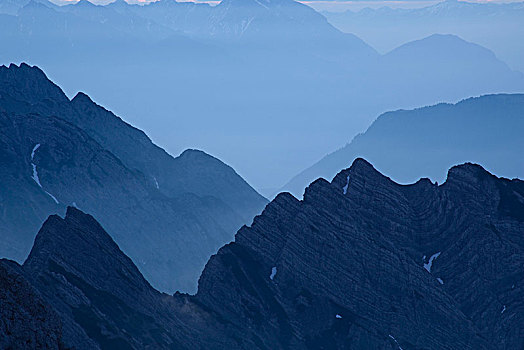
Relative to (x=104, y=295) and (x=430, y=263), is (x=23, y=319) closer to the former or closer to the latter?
(x=104, y=295)

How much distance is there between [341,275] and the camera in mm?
120250

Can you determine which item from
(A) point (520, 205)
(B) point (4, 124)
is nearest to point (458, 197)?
(A) point (520, 205)

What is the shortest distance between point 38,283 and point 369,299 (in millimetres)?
45263

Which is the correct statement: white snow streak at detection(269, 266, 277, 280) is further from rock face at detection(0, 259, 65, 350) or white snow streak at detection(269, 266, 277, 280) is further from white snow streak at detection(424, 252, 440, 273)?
rock face at detection(0, 259, 65, 350)

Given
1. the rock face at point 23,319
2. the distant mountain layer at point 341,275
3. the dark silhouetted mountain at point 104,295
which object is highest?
the distant mountain layer at point 341,275

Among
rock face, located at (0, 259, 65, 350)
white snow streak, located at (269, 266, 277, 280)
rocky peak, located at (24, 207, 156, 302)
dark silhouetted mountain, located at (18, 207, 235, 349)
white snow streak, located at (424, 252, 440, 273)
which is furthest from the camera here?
white snow streak, located at (424, 252, 440, 273)

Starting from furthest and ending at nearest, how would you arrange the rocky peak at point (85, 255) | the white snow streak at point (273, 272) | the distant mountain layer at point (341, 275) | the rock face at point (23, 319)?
the white snow streak at point (273, 272)
the distant mountain layer at point (341, 275)
the rocky peak at point (85, 255)
the rock face at point (23, 319)

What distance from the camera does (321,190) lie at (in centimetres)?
12875

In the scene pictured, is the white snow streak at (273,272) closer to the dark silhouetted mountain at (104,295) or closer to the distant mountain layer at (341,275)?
the distant mountain layer at (341,275)

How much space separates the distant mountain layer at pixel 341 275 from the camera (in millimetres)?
111688

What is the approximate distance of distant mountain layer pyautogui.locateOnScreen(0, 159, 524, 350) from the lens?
4397 inches

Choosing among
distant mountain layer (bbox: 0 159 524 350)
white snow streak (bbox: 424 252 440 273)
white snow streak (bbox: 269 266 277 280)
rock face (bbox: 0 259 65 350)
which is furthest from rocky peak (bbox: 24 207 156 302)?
rock face (bbox: 0 259 65 350)

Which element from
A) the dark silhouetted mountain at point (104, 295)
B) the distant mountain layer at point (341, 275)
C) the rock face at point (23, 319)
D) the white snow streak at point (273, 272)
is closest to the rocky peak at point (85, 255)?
the dark silhouetted mountain at point (104, 295)

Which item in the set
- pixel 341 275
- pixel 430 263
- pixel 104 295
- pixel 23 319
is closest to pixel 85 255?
pixel 104 295
